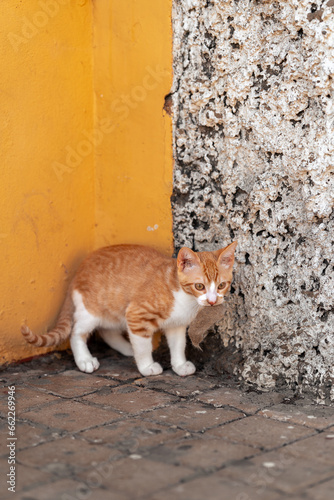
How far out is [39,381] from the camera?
338 cm

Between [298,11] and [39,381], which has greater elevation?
[298,11]

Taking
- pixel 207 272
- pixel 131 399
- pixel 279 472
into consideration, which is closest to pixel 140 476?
pixel 279 472

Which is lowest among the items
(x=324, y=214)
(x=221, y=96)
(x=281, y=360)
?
(x=281, y=360)

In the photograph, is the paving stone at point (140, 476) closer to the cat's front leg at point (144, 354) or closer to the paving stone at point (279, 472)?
the paving stone at point (279, 472)

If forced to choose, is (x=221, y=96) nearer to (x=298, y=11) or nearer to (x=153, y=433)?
(x=298, y=11)

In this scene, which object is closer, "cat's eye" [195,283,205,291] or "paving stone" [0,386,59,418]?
"paving stone" [0,386,59,418]

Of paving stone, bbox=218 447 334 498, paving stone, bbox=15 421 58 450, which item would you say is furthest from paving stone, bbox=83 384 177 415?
paving stone, bbox=218 447 334 498

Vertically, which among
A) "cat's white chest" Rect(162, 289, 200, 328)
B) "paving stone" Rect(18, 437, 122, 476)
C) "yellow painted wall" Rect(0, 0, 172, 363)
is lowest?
"paving stone" Rect(18, 437, 122, 476)

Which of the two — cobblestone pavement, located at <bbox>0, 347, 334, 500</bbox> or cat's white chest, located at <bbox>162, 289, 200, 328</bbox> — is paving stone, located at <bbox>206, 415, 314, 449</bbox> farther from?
cat's white chest, located at <bbox>162, 289, 200, 328</bbox>

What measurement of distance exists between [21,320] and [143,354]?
0.74 meters

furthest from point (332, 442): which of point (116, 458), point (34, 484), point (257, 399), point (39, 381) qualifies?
point (39, 381)

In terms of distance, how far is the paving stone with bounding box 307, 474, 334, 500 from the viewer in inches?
79.7

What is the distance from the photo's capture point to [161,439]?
254cm

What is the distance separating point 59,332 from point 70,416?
0.80m
